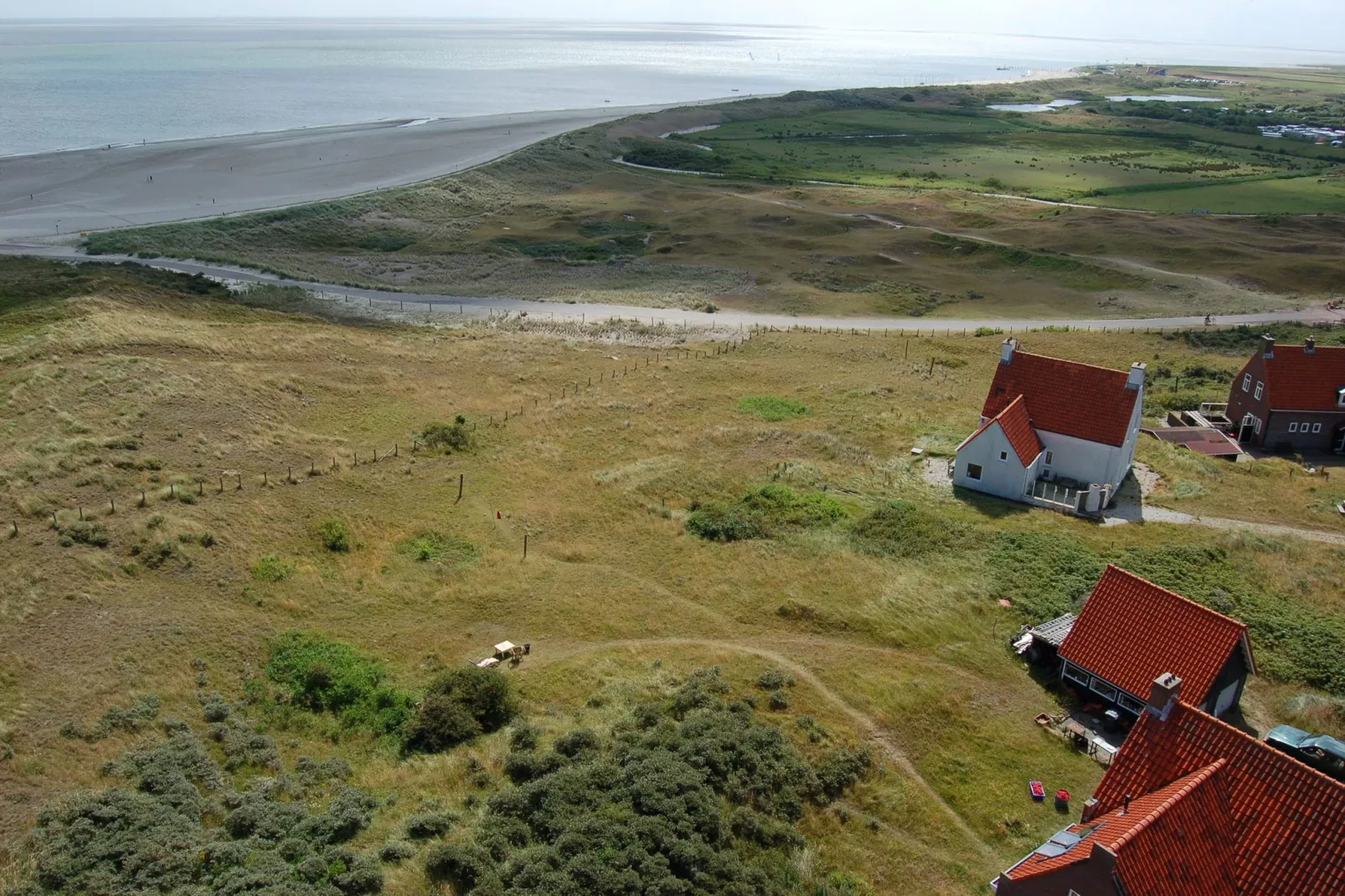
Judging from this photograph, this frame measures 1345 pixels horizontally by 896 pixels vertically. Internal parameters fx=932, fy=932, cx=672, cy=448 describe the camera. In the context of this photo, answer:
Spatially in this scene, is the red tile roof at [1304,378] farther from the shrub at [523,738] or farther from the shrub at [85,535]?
the shrub at [85,535]

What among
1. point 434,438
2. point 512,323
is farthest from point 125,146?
point 434,438

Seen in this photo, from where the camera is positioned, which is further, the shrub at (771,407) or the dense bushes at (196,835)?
the shrub at (771,407)

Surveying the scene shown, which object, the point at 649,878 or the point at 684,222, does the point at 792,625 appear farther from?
the point at 684,222

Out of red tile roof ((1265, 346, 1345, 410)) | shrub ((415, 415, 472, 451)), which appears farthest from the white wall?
shrub ((415, 415, 472, 451))

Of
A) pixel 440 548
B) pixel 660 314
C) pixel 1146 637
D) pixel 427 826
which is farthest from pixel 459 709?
pixel 660 314

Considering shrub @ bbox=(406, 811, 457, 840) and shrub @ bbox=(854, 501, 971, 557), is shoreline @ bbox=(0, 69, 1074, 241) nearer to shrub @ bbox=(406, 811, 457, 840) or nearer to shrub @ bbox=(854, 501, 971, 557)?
shrub @ bbox=(854, 501, 971, 557)

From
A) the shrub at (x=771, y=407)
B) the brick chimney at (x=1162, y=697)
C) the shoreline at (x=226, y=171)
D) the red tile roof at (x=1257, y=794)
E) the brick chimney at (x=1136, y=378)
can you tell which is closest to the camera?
the red tile roof at (x=1257, y=794)

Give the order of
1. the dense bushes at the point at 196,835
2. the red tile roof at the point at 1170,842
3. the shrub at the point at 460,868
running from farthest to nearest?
the shrub at the point at 460,868 → the dense bushes at the point at 196,835 → the red tile roof at the point at 1170,842

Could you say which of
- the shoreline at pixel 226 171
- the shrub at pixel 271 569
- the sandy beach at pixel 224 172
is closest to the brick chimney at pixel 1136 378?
the shrub at pixel 271 569
